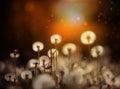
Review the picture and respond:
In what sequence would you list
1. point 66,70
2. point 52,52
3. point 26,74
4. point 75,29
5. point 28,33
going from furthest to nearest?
point 75,29, point 28,33, point 52,52, point 66,70, point 26,74

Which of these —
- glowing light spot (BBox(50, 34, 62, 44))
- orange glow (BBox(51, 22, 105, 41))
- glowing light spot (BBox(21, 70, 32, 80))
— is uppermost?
orange glow (BBox(51, 22, 105, 41))

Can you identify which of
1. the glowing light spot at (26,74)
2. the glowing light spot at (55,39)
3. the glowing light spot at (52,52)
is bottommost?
the glowing light spot at (26,74)

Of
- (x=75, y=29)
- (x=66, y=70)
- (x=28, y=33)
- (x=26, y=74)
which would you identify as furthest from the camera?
(x=75, y=29)

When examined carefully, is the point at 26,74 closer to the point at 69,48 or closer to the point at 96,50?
the point at 69,48

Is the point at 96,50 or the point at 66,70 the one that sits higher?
the point at 96,50

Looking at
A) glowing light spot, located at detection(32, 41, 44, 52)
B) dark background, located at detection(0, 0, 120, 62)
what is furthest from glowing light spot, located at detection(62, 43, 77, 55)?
glowing light spot, located at detection(32, 41, 44, 52)

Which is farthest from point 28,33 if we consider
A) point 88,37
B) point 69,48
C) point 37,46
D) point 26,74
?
point 88,37

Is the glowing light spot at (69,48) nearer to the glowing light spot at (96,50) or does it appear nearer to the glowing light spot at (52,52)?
the glowing light spot at (52,52)

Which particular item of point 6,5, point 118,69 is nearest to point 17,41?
point 6,5

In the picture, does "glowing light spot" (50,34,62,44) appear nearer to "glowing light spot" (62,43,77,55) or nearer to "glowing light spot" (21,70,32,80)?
"glowing light spot" (62,43,77,55)

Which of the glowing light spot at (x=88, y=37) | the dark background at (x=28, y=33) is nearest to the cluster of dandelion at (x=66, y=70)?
the glowing light spot at (x=88, y=37)

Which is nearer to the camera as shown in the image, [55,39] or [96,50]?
[96,50]
